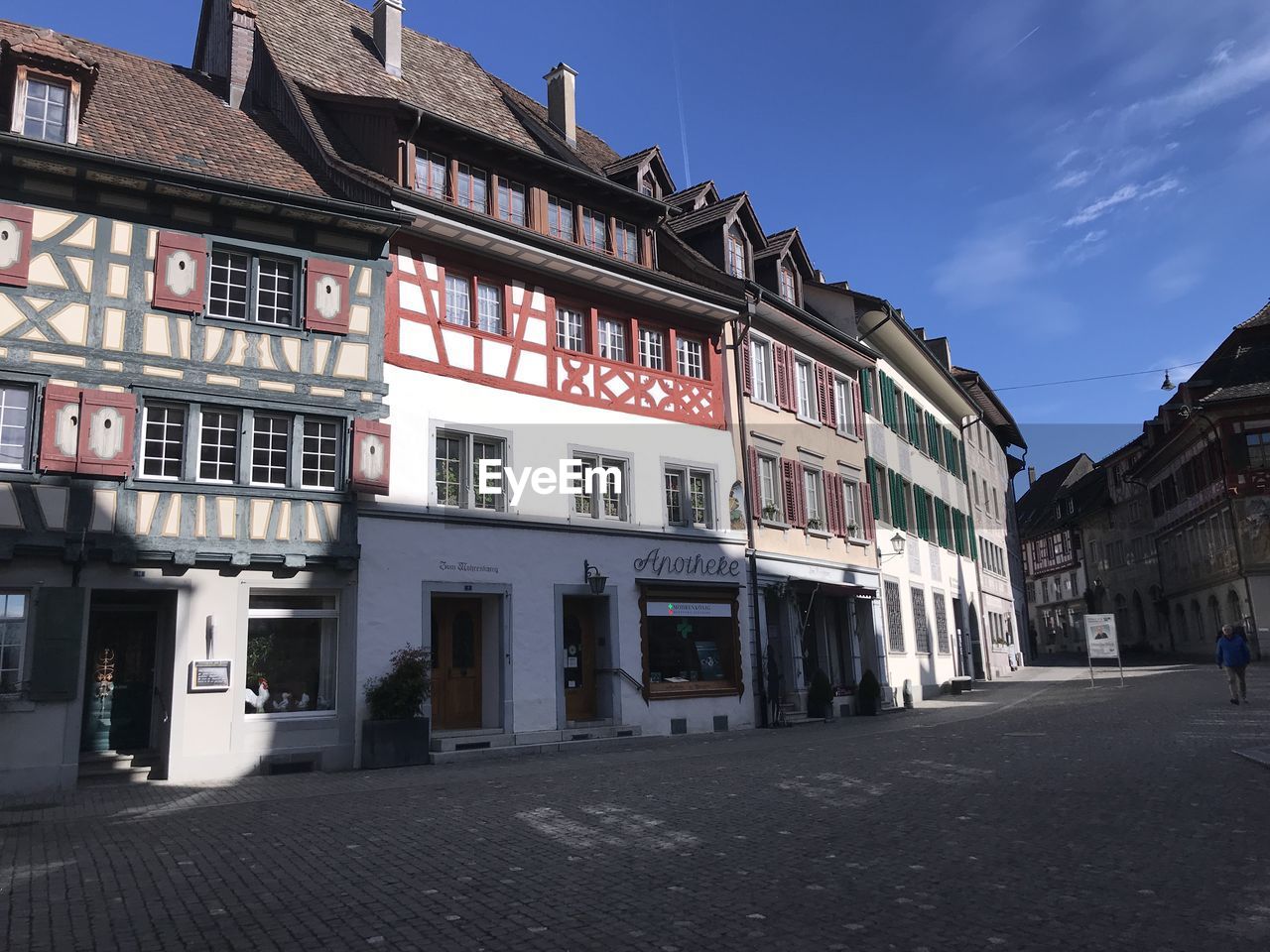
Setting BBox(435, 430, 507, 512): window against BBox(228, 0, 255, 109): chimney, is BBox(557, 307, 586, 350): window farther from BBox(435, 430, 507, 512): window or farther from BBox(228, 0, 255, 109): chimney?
BBox(228, 0, 255, 109): chimney

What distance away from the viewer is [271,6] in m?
21.5

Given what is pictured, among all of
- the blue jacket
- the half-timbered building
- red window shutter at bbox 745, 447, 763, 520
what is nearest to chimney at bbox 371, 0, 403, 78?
the half-timbered building

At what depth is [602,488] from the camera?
66.4ft

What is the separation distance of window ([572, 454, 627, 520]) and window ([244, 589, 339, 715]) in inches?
209

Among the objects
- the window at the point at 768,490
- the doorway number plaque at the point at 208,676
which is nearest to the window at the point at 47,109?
the doorway number plaque at the point at 208,676

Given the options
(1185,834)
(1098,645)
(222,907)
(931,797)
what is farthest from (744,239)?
(222,907)

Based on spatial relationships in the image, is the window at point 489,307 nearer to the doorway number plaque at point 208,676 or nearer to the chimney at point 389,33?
the chimney at point 389,33

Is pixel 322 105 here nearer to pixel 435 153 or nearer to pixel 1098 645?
pixel 435 153

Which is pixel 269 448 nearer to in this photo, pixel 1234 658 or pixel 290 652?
pixel 290 652

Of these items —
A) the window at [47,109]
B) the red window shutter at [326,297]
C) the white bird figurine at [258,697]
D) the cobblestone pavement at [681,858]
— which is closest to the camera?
the cobblestone pavement at [681,858]

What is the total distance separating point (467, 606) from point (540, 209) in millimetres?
7468

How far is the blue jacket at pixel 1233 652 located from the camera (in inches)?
805

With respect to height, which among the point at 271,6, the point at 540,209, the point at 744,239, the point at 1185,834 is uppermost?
the point at 271,6

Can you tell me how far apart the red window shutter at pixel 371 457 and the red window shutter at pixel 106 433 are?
310 cm
